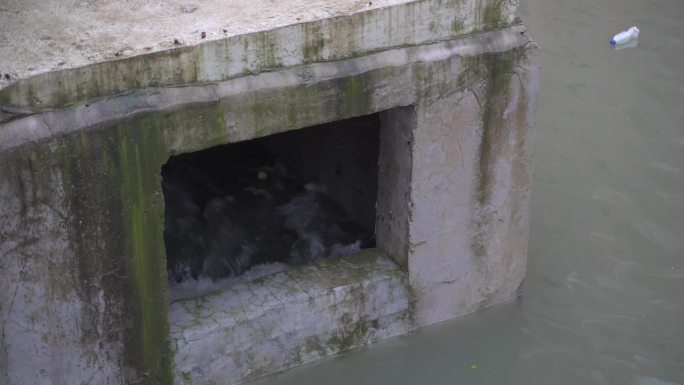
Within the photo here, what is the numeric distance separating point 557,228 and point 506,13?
1.71m

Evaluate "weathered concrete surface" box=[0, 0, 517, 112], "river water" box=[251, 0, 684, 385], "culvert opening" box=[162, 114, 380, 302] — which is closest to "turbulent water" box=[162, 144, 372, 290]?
"culvert opening" box=[162, 114, 380, 302]

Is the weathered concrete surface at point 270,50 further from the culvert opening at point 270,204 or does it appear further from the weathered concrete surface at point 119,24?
the culvert opening at point 270,204

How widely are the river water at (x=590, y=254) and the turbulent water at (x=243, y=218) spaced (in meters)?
0.79

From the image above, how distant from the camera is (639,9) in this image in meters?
9.03

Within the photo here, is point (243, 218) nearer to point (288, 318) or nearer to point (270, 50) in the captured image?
point (288, 318)

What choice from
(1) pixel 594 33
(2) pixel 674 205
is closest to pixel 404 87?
(2) pixel 674 205

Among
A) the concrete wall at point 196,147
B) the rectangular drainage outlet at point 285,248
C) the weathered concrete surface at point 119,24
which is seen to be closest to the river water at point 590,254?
the rectangular drainage outlet at point 285,248

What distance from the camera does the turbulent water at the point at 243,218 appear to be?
579 cm

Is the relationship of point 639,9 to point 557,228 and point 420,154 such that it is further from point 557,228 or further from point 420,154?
point 420,154

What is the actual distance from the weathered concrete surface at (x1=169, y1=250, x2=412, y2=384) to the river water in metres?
0.10

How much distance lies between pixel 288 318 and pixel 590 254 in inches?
76.9

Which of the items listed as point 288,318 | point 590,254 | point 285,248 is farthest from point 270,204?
point 590,254

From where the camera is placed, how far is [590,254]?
20.1ft

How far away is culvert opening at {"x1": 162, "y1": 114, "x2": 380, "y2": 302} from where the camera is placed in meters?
5.75
